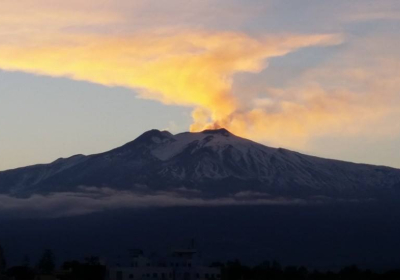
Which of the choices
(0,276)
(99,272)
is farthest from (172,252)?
(0,276)

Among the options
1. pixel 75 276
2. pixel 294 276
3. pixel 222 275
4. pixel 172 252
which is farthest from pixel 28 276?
pixel 294 276

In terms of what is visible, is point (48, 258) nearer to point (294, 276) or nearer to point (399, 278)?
point (294, 276)

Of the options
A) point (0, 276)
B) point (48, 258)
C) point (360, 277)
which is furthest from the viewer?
point (48, 258)

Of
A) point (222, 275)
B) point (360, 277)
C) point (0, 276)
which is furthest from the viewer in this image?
point (360, 277)

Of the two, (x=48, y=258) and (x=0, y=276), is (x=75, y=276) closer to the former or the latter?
(x=0, y=276)

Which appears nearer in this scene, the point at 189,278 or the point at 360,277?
the point at 189,278

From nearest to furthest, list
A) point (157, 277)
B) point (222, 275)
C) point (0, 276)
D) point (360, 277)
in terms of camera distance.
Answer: point (0, 276)
point (157, 277)
point (222, 275)
point (360, 277)
